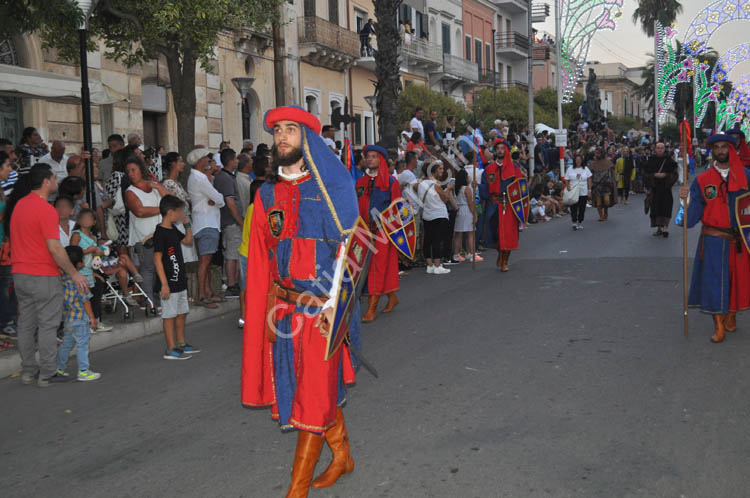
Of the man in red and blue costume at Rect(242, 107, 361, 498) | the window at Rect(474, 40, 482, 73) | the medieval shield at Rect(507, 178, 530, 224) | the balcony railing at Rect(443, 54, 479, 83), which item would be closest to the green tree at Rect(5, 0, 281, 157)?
the medieval shield at Rect(507, 178, 530, 224)

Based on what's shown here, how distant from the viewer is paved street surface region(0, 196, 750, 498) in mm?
4465

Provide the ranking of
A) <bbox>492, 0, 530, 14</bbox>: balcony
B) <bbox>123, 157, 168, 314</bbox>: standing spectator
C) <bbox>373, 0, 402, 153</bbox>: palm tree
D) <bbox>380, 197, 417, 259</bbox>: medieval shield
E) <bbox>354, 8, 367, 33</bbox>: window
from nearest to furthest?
<bbox>123, 157, 168, 314</bbox>: standing spectator, <bbox>380, 197, 417, 259</bbox>: medieval shield, <bbox>373, 0, 402, 153</bbox>: palm tree, <bbox>354, 8, 367, 33</bbox>: window, <bbox>492, 0, 530, 14</bbox>: balcony

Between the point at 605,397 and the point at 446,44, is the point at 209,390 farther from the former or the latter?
the point at 446,44

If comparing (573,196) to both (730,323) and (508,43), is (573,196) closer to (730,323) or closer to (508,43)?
(730,323)

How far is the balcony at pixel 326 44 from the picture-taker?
96.0 feet

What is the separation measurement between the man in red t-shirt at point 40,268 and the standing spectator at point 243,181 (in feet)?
13.9

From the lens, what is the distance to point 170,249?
7.70 m

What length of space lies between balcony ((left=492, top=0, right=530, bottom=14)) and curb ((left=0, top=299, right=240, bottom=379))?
151ft

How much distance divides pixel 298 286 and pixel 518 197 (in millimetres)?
9774

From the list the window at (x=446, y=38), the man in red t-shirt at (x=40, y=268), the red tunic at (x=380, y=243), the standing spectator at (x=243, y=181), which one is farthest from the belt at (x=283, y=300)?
the window at (x=446, y=38)

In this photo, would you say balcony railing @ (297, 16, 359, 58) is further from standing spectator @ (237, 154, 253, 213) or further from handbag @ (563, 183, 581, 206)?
standing spectator @ (237, 154, 253, 213)

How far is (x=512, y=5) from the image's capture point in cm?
5366

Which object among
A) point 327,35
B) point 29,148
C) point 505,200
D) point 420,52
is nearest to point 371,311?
point 505,200

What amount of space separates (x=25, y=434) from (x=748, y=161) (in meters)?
7.07
